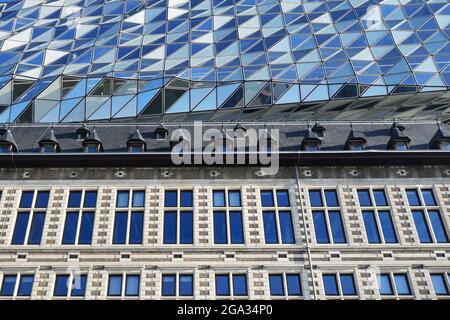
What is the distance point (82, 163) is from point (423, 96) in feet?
88.5

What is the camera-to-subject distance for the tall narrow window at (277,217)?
2589 cm

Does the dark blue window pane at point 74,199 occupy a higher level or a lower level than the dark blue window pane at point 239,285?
higher

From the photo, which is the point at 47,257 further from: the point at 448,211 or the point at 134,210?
the point at 448,211

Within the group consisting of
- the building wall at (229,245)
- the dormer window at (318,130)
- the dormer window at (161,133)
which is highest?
the dormer window at (161,133)

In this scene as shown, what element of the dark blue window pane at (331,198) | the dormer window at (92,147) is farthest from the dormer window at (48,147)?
the dark blue window pane at (331,198)

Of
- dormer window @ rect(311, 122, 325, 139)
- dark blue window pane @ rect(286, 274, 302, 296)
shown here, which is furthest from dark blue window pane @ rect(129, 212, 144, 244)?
dormer window @ rect(311, 122, 325, 139)

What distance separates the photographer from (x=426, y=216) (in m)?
26.4

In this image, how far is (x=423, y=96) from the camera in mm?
46031

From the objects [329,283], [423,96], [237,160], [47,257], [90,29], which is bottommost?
[329,283]

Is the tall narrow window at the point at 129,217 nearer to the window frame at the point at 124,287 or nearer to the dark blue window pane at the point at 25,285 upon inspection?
the window frame at the point at 124,287

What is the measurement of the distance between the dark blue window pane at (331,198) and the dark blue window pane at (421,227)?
3.10 metres

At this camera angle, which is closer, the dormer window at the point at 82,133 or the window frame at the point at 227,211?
the window frame at the point at 227,211

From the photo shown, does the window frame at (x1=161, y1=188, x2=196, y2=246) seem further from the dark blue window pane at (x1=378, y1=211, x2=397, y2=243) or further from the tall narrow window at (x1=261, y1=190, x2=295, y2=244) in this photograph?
the dark blue window pane at (x1=378, y1=211, x2=397, y2=243)

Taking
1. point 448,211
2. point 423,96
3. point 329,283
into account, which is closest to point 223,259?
point 329,283
